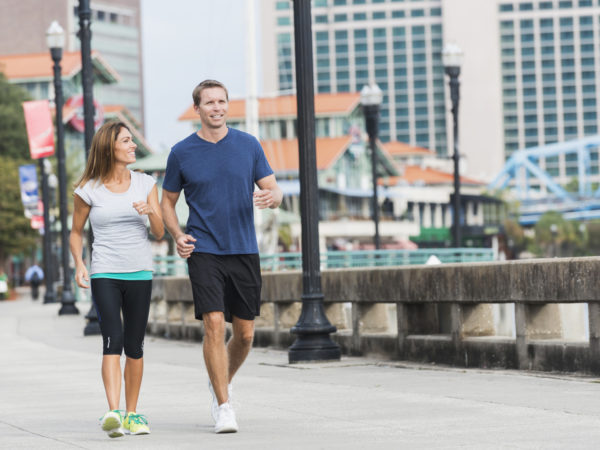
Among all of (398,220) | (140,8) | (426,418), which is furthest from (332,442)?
(140,8)

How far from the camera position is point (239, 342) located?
294 inches

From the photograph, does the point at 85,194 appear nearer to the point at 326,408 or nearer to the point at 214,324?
the point at 214,324

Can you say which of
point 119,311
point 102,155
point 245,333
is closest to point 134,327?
point 119,311

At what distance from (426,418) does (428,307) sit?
4.56 m

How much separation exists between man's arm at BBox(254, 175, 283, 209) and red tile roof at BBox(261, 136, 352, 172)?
72.7 metres

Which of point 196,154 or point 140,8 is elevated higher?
point 140,8

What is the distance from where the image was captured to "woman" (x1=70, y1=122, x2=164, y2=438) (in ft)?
23.7

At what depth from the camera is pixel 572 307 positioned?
20.8 m

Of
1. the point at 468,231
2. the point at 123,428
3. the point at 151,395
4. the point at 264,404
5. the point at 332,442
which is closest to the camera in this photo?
the point at 332,442

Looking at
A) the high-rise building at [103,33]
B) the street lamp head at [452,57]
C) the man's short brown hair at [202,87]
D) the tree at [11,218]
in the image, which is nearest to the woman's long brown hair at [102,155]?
the man's short brown hair at [202,87]

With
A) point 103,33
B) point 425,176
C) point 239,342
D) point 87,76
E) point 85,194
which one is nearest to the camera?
point 85,194

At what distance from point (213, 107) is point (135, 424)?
1821 mm

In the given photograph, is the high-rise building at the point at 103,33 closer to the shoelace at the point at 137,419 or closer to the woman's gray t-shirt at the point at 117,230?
the woman's gray t-shirt at the point at 117,230

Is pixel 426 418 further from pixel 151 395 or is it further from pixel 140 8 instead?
pixel 140 8
